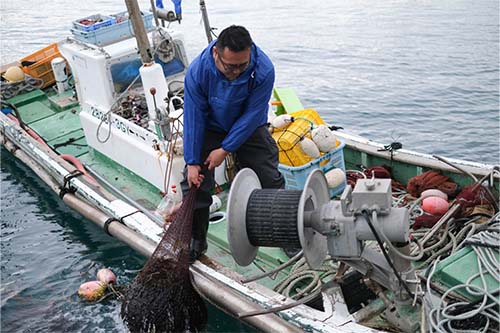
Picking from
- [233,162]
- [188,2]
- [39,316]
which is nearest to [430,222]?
[233,162]

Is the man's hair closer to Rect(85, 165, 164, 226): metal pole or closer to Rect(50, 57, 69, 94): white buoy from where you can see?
Rect(85, 165, 164, 226): metal pole

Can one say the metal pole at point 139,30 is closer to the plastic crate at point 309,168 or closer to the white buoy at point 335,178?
the plastic crate at point 309,168

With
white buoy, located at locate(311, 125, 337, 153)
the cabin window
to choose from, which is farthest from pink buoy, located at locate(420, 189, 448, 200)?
the cabin window

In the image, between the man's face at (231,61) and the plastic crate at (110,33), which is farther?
the plastic crate at (110,33)

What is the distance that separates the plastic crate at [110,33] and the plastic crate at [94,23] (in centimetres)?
5

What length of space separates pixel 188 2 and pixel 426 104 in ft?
39.1

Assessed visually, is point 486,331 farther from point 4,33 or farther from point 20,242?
point 4,33

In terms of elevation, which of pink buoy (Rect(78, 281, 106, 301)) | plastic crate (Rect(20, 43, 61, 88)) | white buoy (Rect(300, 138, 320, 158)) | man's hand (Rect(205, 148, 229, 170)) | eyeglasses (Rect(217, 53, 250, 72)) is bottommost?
pink buoy (Rect(78, 281, 106, 301))

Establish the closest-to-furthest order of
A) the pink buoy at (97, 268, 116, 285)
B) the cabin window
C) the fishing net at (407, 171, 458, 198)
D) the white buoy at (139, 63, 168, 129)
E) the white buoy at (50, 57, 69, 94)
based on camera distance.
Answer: the fishing net at (407, 171, 458, 198)
the pink buoy at (97, 268, 116, 285)
the white buoy at (139, 63, 168, 129)
the cabin window
the white buoy at (50, 57, 69, 94)

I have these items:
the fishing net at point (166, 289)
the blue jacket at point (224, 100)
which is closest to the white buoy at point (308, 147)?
the blue jacket at point (224, 100)

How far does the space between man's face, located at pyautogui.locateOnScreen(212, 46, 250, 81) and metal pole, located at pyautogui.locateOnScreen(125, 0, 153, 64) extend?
98.8 inches

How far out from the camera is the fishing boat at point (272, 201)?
13.5ft

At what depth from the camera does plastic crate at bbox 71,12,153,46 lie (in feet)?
27.2

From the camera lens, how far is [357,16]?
61.8ft
